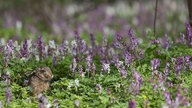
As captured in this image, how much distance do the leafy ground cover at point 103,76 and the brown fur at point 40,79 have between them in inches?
4.1

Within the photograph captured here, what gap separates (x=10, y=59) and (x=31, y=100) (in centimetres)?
119

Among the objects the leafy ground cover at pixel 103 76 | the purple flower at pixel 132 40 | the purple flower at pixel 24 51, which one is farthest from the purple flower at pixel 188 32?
the purple flower at pixel 24 51

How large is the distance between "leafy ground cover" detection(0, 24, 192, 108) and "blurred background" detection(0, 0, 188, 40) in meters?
6.34

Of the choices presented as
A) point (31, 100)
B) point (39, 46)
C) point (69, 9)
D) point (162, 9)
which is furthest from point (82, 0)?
point (31, 100)

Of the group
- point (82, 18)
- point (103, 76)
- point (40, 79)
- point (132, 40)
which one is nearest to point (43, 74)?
point (40, 79)

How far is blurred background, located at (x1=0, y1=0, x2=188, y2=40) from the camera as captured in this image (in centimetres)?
1495

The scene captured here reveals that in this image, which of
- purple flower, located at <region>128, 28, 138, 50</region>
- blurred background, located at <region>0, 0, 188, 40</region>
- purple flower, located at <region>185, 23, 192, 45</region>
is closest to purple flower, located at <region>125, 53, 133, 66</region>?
purple flower, located at <region>128, 28, 138, 50</region>

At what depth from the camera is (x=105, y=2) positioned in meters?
22.2

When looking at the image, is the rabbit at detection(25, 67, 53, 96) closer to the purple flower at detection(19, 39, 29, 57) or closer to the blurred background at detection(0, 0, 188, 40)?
the purple flower at detection(19, 39, 29, 57)

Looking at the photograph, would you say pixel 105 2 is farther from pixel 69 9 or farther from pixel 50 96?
pixel 50 96

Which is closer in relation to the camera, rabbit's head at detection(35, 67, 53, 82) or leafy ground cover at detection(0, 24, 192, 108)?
leafy ground cover at detection(0, 24, 192, 108)

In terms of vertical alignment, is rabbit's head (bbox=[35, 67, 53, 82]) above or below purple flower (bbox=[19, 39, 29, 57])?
below

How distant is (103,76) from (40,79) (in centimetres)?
81

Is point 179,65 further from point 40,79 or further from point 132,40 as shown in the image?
point 40,79
